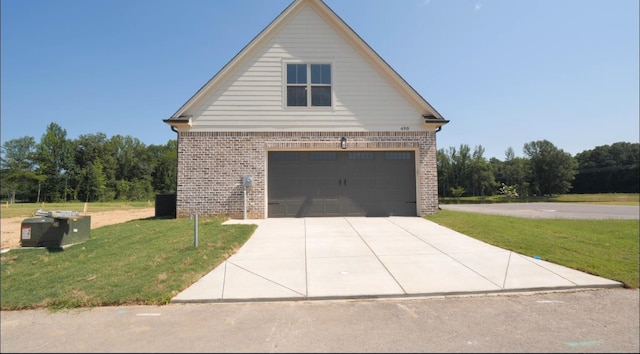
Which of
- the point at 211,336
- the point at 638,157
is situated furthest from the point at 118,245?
the point at 638,157

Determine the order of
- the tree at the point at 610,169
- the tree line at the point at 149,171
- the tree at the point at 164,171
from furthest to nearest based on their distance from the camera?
the tree at the point at 164,171
the tree line at the point at 149,171
the tree at the point at 610,169

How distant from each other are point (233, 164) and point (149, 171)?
214ft

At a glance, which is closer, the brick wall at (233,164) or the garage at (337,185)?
the brick wall at (233,164)

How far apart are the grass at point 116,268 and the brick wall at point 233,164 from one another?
2325 mm

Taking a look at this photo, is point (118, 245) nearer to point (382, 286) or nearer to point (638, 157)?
point (382, 286)

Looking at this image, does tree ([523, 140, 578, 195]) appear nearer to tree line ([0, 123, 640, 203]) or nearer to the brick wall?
tree line ([0, 123, 640, 203])

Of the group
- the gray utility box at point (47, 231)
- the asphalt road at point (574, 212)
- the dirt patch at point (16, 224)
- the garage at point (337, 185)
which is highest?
the garage at point (337, 185)

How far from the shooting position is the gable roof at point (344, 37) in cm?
1076

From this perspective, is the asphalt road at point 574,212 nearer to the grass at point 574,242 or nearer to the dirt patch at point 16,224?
the grass at point 574,242

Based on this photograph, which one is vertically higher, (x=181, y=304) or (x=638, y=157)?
(x=638, y=157)

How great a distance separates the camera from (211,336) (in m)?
3.23

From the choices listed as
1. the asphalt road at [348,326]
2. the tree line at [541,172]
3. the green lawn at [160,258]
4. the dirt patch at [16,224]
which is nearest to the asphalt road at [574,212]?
the green lawn at [160,258]

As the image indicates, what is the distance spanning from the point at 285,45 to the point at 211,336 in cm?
1042

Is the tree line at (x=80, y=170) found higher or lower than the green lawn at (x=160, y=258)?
higher
